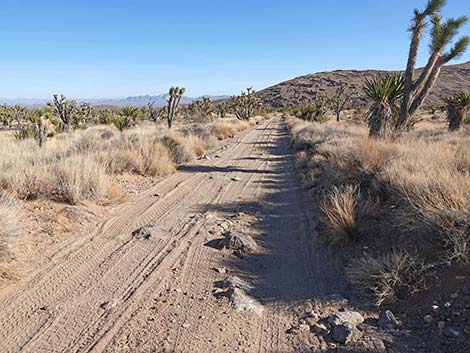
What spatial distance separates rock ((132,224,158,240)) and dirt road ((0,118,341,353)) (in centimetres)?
11

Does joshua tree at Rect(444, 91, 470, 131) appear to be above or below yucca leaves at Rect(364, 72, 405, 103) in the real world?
below

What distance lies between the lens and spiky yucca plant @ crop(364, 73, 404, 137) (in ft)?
49.3

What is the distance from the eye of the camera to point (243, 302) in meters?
4.55

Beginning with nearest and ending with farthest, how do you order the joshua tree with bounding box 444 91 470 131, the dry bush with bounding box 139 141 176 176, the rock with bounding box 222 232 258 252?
1. the rock with bounding box 222 232 258 252
2. the dry bush with bounding box 139 141 176 176
3. the joshua tree with bounding box 444 91 470 131

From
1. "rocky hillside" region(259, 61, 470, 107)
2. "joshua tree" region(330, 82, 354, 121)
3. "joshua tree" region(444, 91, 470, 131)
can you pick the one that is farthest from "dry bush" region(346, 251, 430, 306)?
"rocky hillside" region(259, 61, 470, 107)

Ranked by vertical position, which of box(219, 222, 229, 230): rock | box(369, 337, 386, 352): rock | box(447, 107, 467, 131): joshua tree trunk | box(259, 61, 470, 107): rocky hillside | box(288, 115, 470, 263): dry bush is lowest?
box(219, 222, 229, 230): rock

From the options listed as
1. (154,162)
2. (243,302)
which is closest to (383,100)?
(154,162)

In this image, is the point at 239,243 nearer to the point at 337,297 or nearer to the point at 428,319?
the point at 337,297

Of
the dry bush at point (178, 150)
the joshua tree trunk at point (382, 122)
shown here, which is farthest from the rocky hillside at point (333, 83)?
the dry bush at point (178, 150)

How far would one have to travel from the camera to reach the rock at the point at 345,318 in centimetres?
407

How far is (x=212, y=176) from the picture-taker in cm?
1264

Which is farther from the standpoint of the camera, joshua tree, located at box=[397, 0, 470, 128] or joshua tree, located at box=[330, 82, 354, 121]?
joshua tree, located at box=[330, 82, 354, 121]

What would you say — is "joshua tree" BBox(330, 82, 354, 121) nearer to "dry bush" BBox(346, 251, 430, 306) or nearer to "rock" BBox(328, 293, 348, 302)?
"dry bush" BBox(346, 251, 430, 306)

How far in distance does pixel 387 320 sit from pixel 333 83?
15346cm
